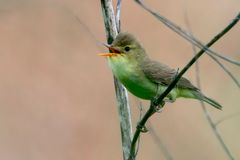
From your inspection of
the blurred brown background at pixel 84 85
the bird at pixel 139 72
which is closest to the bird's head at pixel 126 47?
the bird at pixel 139 72

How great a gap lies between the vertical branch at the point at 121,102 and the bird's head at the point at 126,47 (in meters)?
0.06

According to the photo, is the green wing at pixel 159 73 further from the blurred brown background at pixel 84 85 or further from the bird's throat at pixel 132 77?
the blurred brown background at pixel 84 85

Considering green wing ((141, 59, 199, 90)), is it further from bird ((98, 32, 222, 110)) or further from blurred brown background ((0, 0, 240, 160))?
blurred brown background ((0, 0, 240, 160))

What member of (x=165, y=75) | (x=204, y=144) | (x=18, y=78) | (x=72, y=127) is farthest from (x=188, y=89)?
(x=18, y=78)

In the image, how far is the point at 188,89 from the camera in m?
5.12

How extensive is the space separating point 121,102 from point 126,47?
530mm

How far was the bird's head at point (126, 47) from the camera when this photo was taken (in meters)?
4.64

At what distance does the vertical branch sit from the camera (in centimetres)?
442

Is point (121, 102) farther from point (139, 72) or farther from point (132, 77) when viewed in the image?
point (139, 72)

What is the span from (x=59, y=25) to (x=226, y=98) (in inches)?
100

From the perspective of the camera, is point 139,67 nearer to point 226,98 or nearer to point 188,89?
point 188,89

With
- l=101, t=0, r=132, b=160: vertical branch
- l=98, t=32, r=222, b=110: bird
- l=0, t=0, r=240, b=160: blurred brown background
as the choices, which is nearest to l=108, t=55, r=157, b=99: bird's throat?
l=98, t=32, r=222, b=110: bird

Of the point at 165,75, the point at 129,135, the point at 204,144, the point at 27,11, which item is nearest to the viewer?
the point at 129,135

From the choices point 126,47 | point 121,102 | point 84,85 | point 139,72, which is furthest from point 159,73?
point 84,85
